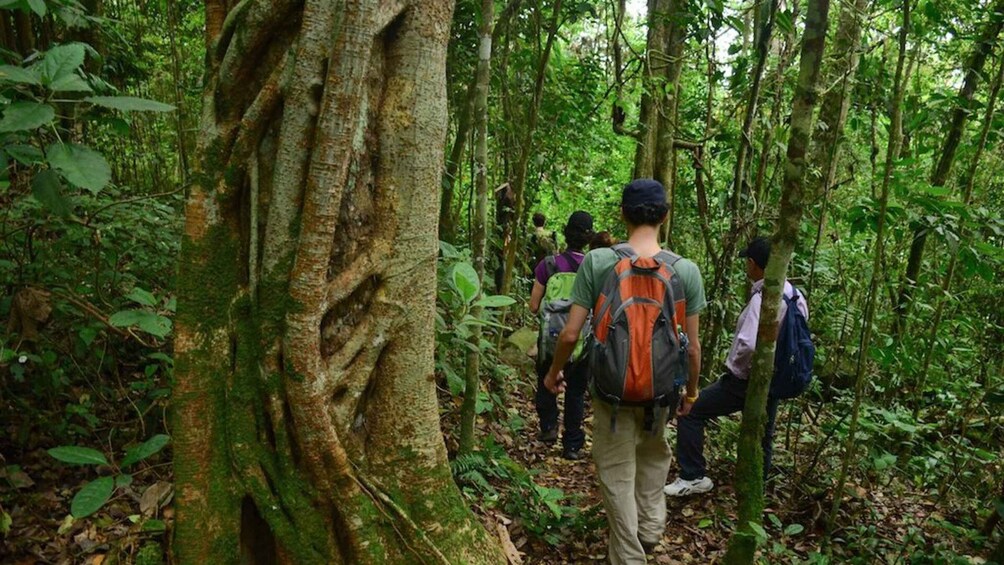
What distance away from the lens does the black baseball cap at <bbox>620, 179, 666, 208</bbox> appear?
323cm

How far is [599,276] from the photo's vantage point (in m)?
3.23

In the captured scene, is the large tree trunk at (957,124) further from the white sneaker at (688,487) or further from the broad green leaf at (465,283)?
the broad green leaf at (465,283)

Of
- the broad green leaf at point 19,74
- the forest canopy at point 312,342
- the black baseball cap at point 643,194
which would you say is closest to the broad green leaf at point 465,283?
the forest canopy at point 312,342

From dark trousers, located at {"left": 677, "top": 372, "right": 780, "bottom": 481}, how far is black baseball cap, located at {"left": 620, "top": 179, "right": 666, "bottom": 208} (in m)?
1.80

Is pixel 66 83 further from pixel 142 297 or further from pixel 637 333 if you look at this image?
pixel 637 333

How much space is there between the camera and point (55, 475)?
306 centimetres

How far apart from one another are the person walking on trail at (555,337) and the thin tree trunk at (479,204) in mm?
608

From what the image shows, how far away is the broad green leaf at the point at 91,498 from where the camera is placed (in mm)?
2037

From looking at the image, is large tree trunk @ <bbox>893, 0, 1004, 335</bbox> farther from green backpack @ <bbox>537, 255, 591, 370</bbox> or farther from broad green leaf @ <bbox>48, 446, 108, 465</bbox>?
broad green leaf @ <bbox>48, 446, 108, 465</bbox>

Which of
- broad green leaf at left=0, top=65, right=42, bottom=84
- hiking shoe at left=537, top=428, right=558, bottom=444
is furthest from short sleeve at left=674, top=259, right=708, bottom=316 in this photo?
broad green leaf at left=0, top=65, right=42, bottom=84

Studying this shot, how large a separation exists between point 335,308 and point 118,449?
1798 mm

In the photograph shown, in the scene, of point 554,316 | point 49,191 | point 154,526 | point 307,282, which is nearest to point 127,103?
point 49,191

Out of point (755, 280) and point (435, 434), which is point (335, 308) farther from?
point (755, 280)

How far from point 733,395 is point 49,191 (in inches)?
162
